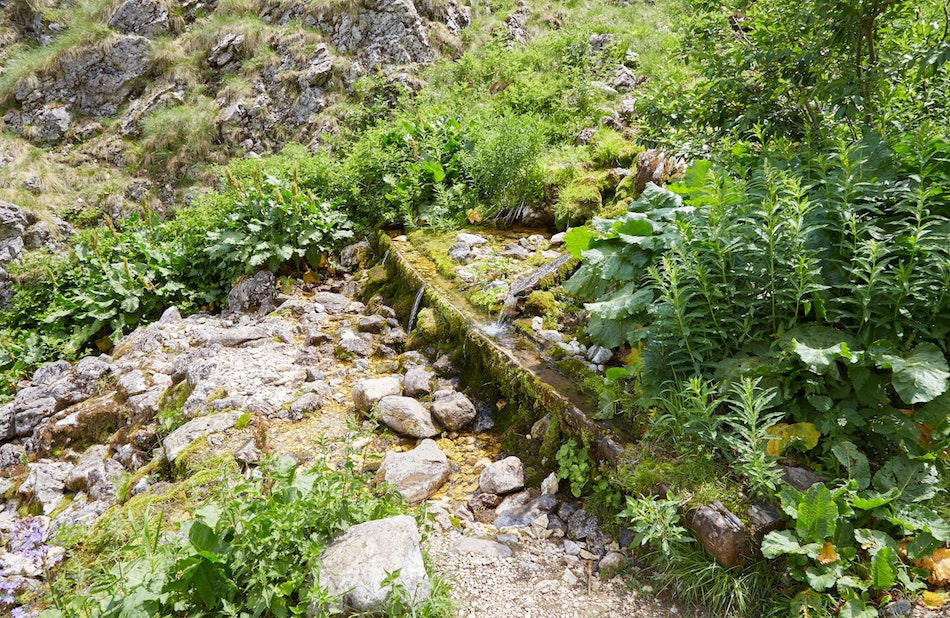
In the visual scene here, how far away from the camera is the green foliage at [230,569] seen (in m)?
2.32

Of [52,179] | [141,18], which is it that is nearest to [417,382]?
[52,179]

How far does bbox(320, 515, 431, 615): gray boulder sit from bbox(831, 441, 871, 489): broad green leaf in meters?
2.01

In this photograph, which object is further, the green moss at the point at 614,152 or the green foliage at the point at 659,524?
the green moss at the point at 614,152

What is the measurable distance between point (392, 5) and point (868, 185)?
15635 millimetres

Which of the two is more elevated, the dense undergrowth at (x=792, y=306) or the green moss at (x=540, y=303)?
the dense undergrowth at (x=792, y=306)

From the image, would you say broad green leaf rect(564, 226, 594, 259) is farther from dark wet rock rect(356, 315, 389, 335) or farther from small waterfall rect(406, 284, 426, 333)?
dark wet rock rect(356, 315, 389, 335)

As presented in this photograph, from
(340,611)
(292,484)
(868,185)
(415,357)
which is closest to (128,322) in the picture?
(415,357)

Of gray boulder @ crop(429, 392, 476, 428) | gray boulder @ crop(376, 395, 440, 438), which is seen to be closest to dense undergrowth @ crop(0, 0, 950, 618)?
gray boulder @ crop(429, 392, 476, 428)

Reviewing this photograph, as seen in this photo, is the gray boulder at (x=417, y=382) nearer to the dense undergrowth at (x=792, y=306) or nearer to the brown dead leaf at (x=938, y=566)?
the dense undergrowth at (x=792, y=306)

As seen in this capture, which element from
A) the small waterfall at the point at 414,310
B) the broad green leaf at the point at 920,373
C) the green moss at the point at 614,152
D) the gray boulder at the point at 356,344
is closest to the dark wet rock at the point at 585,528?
the broad green leaf at the point at 920,373

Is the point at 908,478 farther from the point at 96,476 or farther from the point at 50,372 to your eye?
the point at 50,372

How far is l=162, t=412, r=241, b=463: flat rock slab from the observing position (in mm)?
4347

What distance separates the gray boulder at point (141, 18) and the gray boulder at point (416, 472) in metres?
19.7

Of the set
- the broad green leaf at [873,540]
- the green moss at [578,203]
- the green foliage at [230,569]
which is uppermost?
the green foliage at [230,569]
